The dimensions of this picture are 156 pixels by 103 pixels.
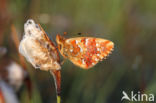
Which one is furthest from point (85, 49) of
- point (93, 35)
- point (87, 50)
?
point (93, 35)

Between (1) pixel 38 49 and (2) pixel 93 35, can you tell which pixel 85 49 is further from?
(2) pixel 93 35

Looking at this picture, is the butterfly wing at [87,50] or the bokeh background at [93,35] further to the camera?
the bokeh background at [93,35]

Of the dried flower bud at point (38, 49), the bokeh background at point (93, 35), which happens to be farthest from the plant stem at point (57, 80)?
the bokeh background at point (93, 35)

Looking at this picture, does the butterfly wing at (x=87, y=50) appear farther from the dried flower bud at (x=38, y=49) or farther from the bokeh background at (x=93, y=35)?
the bokeh background at (x=93, y=35)

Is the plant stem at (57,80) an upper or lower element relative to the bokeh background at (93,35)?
upper

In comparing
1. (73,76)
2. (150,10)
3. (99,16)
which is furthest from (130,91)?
(150,10)

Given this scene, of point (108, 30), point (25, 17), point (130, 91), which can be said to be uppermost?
point (25, 17)

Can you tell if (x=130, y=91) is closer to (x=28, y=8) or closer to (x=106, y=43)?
(x=28, y=8)
